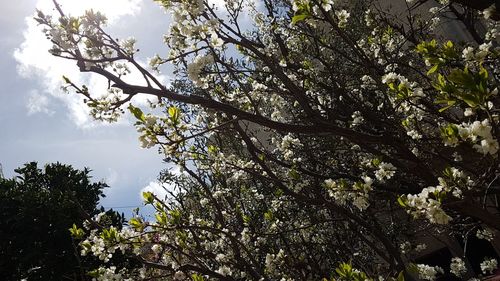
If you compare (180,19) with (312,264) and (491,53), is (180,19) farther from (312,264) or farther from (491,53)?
(312,264)

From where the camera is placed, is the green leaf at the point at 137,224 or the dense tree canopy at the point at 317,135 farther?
the green leaf at the point at 137,224

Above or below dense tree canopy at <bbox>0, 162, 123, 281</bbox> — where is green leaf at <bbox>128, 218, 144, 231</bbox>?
→ below

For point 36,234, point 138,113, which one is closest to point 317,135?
point 138,113

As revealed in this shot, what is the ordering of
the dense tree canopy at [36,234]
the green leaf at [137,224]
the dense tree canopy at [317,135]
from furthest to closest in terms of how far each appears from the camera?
the dense tree canopy at [36,234] → the green leaf at [137,224] → the dense tree canopy at [317,135]

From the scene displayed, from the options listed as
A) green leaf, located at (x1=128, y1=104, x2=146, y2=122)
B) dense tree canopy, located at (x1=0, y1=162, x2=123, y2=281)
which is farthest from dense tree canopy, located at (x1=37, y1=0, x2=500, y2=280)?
dense tree canopy, located at (x1=0, y1=162, x2=123, y2=281)

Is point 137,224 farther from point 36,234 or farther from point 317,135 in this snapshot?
point 36,234

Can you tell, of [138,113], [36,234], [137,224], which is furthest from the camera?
[36,234]

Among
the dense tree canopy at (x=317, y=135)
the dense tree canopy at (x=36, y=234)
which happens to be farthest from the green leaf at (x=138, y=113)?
the dense tree canopy at (x=36, y=234)

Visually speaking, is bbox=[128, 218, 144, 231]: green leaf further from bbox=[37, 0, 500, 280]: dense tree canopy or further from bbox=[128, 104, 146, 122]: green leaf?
bbox=[128, 104, 146, 122]: green leaf

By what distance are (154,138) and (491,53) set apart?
3.15 metres

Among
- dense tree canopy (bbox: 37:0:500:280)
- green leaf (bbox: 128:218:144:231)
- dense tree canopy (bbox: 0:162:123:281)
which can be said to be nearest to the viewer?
dense tree canopy (bbox: 37:0:500:280)

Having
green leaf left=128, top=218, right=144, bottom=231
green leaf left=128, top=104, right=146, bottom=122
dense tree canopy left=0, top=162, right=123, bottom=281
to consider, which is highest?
dense tree canopy left=0, top=162, right=123, bottom=281

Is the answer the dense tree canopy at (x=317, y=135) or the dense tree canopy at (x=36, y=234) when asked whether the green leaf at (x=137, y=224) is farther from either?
the dense tree canopy at (x=36, y=234)

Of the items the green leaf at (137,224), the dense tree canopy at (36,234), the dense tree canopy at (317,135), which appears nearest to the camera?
the dense tree canopy at (317,135)
